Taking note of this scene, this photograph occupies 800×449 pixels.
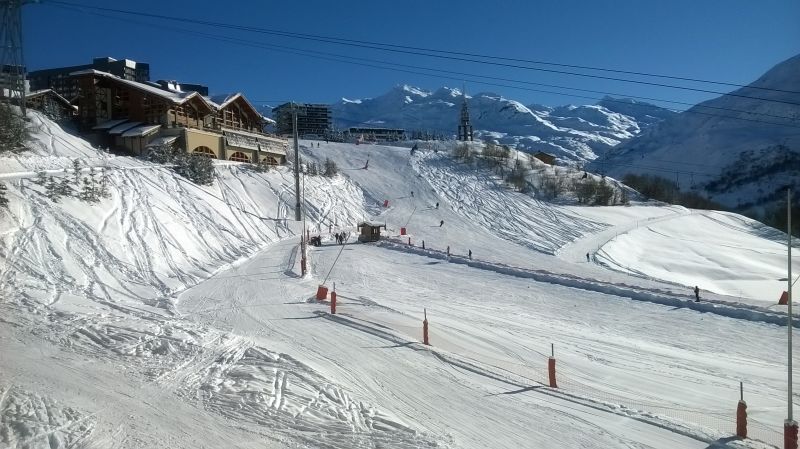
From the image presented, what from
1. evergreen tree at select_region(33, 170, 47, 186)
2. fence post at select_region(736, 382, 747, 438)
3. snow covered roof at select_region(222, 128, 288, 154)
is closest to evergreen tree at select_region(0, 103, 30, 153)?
evergreen tree at select_region(33, 170, 47, 186)

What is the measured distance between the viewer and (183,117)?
136 feet

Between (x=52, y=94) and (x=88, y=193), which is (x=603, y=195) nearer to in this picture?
(x=88, y=193)

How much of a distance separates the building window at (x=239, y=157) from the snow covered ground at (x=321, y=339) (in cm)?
1337

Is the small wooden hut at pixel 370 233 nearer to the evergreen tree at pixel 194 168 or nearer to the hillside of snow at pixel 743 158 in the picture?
the evergreen tree at pixel 194 168

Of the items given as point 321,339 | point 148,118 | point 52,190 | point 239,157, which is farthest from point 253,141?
point 321,339

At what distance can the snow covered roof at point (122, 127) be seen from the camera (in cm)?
3953

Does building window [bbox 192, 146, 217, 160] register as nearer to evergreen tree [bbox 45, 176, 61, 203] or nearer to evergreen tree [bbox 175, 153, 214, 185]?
evergreen tree [bbox 175, 153, 214, 185]

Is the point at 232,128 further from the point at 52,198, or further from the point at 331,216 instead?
the point at 52,198

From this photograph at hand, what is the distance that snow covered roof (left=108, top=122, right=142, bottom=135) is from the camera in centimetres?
3953

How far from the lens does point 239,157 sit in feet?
158

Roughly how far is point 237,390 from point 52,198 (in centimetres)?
1643

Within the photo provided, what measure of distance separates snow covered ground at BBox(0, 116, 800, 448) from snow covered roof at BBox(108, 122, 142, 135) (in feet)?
15.2

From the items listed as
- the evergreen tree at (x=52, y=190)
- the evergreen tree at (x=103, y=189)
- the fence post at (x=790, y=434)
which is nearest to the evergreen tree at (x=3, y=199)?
the evergreen tree at (x=52, y=190)

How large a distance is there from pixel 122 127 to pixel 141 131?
9.81ft
